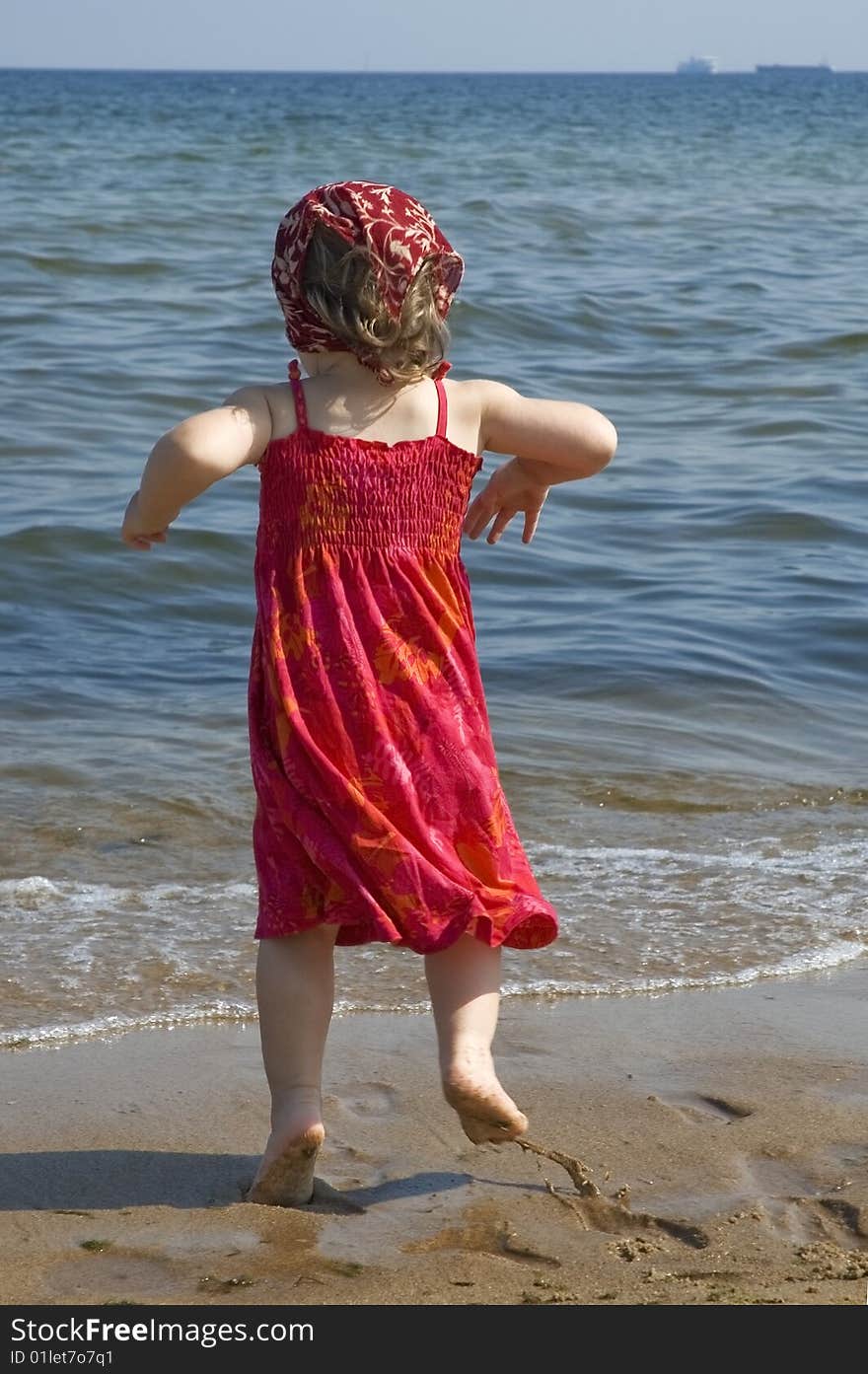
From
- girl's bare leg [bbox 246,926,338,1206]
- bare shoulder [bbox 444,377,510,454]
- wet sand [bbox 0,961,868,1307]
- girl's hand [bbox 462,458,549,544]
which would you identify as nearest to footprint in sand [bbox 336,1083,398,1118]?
wet sand [bbox 0,961,868,1307]

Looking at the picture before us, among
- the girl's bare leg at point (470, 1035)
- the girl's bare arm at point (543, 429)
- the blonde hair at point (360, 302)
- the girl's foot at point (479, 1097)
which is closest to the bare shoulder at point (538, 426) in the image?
the girl's bare arm at point (543, 429)

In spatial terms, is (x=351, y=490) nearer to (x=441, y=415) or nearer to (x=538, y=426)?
(x=441, y=415)

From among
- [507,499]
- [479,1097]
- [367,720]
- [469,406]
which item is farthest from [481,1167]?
[469,406]

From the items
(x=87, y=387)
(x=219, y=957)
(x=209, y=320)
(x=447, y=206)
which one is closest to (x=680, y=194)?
(x=447, y=206)

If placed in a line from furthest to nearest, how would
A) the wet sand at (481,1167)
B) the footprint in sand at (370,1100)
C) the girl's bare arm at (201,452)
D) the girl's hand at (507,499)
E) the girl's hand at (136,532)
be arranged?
the footprint in sand at (370,1100)
the girl's hand at (507,499)
the girl's hand at (136,532)
the girl's bare arm at (201,452)
the wet sand at (481,1167)

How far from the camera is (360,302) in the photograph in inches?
94.3

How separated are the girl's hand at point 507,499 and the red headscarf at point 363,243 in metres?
0.33

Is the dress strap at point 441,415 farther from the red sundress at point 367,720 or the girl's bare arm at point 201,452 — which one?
the girl's bare arm at point 201,452

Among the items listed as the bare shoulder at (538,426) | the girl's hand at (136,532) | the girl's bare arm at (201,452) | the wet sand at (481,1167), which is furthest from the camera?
the bare shoulder at (538,426)

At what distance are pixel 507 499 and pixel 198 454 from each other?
599 millimetres

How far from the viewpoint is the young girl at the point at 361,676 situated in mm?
2408

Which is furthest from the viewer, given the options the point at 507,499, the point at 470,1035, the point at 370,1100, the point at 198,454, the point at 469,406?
the point at 370,1100

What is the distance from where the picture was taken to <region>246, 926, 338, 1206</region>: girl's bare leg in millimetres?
2434

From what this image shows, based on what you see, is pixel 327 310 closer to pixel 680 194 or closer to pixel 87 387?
pixel 87 387
